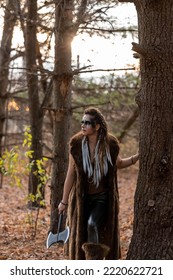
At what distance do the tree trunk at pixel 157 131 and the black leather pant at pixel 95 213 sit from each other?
1.68 ft

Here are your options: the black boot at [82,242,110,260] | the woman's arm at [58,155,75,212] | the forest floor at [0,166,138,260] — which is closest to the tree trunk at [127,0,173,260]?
the black boot at [82,242,110,260]

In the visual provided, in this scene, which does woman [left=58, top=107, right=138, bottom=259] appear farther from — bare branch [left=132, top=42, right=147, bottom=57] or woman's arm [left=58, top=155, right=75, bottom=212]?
bare branch [left=132, top=42, right=147, bottom=57]

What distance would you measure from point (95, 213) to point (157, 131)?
118 centimetres

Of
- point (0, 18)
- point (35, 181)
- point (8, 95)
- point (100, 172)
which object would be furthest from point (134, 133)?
point (100, 172)

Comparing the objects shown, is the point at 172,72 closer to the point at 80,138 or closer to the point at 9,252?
the point at 80,138

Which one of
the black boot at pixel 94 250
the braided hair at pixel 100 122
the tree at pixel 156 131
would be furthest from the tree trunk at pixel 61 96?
the tree at pixel 156 131

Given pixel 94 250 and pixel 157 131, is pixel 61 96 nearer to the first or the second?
pixel 157 131

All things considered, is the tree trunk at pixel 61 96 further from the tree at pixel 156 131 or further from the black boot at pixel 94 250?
the tree at pixel 156 131

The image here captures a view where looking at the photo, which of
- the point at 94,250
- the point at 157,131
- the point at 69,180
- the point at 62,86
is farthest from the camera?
the point at 62,86

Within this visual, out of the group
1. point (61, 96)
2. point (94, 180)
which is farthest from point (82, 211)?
point (61, 96)

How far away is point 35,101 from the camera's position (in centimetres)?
1262

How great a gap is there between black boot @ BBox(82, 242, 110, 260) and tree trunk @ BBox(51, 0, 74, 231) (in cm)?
299

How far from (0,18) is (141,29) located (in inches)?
197

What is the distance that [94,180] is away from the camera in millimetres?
5863
